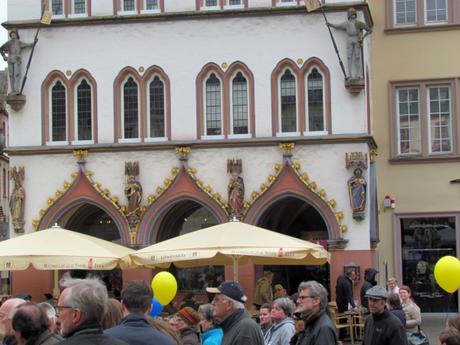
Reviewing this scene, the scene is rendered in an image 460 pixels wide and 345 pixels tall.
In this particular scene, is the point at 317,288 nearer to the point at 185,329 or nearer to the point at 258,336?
the point at 258,336

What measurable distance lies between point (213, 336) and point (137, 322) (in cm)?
284

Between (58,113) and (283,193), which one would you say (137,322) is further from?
(58,113)

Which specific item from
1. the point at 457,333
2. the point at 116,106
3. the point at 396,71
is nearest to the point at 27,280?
the point at 116,106

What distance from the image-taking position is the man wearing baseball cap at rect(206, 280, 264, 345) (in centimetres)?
967

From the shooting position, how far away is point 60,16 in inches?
1179

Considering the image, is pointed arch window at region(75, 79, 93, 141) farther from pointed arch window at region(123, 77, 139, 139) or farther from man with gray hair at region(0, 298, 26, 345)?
man with gray hair at region(0, 298, 26, 345)

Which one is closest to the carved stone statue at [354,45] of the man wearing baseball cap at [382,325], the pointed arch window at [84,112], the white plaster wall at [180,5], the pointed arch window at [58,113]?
the white plaster wall at [180,5]

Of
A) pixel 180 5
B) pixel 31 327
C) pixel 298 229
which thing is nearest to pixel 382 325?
pixel 31 327

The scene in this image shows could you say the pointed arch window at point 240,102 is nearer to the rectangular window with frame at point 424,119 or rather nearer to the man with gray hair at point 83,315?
the rectangular window with frame at point 424,119

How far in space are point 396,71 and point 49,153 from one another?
10.8m

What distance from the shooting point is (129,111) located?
29.6 m

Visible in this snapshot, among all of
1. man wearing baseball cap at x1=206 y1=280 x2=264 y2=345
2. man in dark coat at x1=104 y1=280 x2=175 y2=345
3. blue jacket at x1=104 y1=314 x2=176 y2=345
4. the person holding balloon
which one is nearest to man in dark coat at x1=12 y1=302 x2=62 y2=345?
man in dark coat at x1=104 y1=280 x2=175 y2=345

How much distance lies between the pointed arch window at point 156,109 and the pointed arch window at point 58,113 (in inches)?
97.2

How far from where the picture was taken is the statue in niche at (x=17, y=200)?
1161 inches
